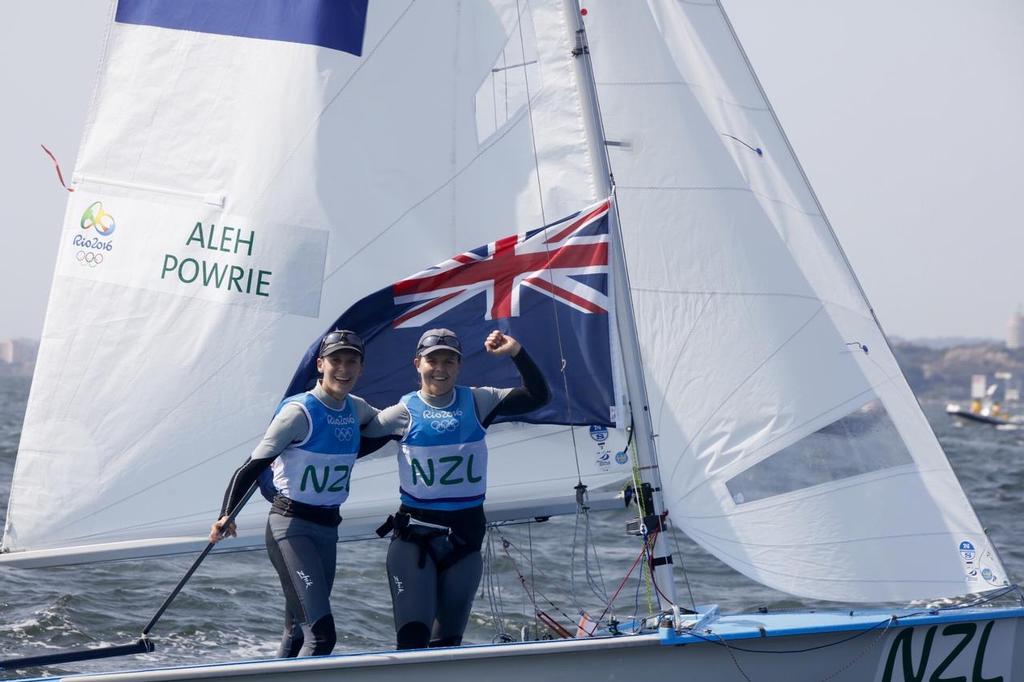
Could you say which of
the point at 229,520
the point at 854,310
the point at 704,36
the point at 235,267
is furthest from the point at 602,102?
the point at 229,520

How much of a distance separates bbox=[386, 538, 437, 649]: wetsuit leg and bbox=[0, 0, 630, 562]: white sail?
2.12ft

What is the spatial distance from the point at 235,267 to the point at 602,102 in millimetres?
1609

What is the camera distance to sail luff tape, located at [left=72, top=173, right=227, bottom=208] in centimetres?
508

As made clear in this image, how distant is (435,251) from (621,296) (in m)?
0.78

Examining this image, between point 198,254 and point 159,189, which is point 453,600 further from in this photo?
point 159,189

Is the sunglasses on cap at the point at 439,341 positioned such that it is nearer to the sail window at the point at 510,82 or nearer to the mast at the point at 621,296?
the mast at the point at 621,296

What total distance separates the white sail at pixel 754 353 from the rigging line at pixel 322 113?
78 centimetres

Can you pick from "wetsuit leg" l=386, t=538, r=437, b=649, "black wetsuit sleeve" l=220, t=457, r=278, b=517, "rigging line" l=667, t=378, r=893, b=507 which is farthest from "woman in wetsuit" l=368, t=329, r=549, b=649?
"rigging line" l=667, t=378, r=893, b=507

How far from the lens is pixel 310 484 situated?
438 centimetres

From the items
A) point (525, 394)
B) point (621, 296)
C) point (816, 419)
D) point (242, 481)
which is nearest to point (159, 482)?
point (242, 481)

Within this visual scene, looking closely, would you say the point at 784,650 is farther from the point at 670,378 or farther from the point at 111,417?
the point at 111,417

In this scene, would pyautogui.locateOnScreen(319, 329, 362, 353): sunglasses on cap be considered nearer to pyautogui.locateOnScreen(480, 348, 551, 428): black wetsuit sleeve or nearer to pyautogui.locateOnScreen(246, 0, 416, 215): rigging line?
pyautogui.locateOnScreen(480, 348, 551, 428): black wetsuit sleeve

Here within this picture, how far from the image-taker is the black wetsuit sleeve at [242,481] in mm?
4258

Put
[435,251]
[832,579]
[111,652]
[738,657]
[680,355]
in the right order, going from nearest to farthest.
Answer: [738,657]
[111,652]
[832,579]
[680,355]
[435,251]
